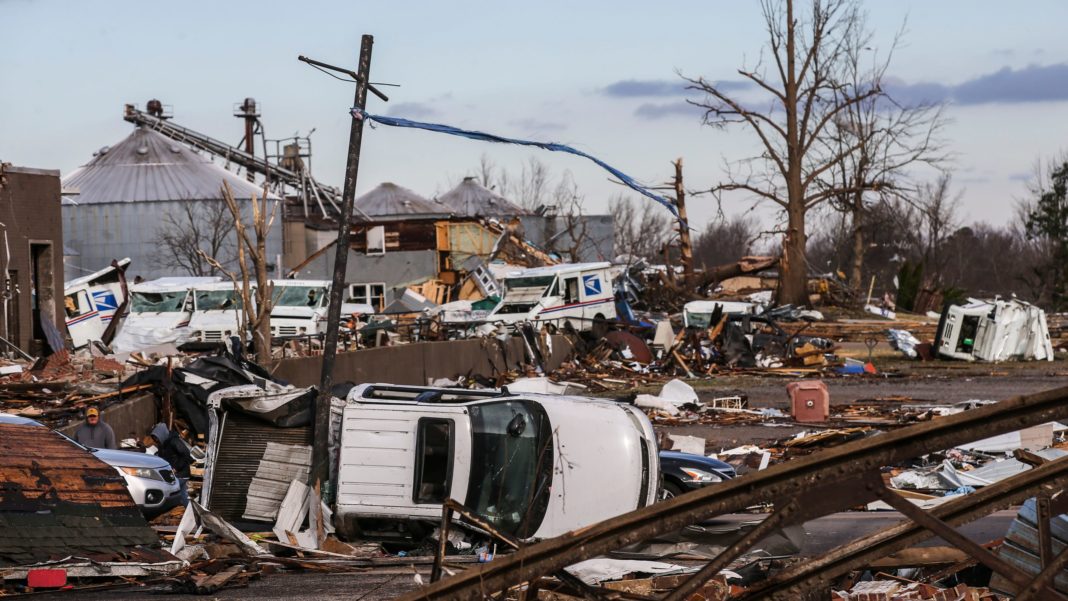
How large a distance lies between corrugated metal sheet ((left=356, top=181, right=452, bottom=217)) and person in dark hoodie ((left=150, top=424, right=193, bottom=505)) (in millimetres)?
61473

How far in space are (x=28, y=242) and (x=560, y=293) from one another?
15.6 metres

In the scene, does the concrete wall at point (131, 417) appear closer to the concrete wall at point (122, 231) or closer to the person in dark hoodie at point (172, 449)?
the person in dark hoodie at point (172, 449)

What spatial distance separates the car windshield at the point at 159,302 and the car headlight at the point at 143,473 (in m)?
22.8

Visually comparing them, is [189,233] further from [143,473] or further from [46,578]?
[46,578]

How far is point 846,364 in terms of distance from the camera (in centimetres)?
3189

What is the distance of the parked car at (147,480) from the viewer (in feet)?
42.2

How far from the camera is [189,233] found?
64.5 m

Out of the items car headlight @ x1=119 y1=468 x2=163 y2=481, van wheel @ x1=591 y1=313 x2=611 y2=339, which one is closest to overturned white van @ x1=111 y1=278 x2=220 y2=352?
van wheel @ x1=591 y1=313 x2=611 y2=339

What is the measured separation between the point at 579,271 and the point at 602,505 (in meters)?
26.9

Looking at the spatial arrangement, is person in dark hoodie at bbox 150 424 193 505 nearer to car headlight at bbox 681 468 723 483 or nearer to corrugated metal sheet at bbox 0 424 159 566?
corrugated metal sheet at bbox 0 424 159 566

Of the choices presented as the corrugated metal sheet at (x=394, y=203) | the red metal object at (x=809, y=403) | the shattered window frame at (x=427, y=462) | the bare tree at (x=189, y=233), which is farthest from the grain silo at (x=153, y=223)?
the shattered window frame at (x=427, y=462)

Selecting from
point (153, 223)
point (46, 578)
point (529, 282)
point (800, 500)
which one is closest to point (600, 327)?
point (529, 282)

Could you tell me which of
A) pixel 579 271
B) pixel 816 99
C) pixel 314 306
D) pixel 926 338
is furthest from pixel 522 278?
pixel 816 99

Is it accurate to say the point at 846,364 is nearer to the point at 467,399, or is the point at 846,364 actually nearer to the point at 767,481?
the point at 467,399
